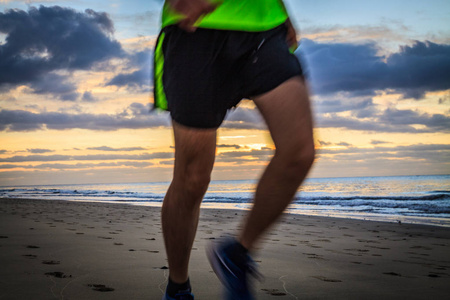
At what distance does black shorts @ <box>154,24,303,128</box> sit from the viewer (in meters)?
1.37

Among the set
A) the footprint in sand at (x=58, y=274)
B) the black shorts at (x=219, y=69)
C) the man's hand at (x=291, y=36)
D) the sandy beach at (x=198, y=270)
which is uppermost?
the man's hand at (x=291, y=36)

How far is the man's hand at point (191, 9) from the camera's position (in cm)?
124

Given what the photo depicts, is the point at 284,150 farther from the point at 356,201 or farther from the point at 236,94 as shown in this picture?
the point at 356,201

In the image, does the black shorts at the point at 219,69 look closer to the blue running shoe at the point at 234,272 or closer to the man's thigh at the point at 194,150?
the man's thigh at the point at 194,150

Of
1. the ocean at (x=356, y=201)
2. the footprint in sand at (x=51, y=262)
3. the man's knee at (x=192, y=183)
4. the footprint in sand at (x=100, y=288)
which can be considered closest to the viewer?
the man's knee at (x=192, y=183)

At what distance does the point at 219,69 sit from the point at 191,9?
0.24m

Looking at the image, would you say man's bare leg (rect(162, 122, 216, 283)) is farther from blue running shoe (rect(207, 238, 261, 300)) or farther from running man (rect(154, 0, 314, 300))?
blue running shoe (rect(207, 238, 261, 300))

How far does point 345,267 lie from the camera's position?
10.0ft

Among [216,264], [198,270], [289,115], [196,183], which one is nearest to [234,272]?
[216,264]

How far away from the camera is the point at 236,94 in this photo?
4.74 ft

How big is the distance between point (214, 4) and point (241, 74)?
0.27 meters

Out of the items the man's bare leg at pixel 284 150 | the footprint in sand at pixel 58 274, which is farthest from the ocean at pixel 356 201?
the footprint in sand at pixel 58 274

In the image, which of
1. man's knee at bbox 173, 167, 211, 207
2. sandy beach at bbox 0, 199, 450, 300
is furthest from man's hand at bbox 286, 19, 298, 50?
sandy beach at bbox 0, 199, 450, 300

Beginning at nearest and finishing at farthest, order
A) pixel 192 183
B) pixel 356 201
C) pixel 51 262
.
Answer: pixel 192 183 → pixel 51 262 → pixel 356 201
